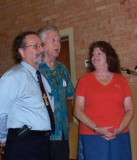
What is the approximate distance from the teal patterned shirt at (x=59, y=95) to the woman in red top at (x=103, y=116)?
133mm

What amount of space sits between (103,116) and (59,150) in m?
0.47

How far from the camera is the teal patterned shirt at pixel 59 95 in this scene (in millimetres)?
2586

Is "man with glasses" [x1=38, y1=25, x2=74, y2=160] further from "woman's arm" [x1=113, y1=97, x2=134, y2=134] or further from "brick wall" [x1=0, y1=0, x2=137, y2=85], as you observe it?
"brick wall" [x1=0, y1=0, x2=137, y2=85]

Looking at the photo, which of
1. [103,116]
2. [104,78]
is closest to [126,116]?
[103,116]

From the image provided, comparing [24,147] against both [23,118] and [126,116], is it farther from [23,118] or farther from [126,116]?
[126,116]

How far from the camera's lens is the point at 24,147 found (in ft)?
7.18

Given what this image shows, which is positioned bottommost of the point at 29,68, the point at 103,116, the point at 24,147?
the point at 24,147

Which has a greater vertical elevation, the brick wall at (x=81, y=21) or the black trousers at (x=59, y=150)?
the brick wall at (x=81, y=21)


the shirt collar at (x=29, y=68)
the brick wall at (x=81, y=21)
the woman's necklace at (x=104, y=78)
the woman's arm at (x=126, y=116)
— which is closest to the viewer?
the shirt collar at (x=29, y=68)

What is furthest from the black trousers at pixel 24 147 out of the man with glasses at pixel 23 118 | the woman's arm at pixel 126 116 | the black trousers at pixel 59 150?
the woman's arm at pixel 126 116

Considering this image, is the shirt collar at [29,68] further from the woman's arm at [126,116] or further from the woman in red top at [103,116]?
the woman's arm at [126,116]

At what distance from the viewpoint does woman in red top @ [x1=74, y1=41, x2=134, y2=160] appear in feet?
8.78

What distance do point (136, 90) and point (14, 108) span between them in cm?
204

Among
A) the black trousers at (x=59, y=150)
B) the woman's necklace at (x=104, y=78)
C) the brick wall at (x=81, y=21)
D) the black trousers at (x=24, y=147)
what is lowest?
the black trousers at (x=59, y=150)
